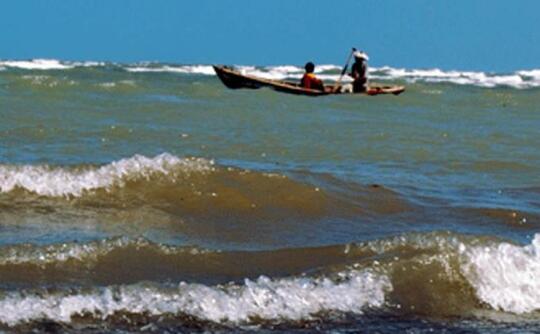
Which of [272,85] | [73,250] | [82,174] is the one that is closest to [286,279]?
[73,250]

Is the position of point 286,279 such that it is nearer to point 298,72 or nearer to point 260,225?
point 260,225

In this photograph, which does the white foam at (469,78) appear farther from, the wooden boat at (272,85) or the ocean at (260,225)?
the ocean at (260,225)

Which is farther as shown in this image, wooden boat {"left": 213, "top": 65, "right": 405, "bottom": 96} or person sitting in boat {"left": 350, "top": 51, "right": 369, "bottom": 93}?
person sitting in boat {"left": 350, "top": 51, "right": 369, "bottom": 93}

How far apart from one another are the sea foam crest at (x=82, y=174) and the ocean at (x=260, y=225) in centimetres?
2

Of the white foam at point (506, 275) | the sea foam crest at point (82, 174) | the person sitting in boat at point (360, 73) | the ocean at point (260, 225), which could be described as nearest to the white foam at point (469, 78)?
the person sitting in boat at point (360, 73)

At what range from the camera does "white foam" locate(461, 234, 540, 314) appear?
601 cm

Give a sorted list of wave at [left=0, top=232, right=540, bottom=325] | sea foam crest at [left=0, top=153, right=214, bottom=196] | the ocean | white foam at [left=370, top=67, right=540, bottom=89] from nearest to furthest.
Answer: wave at [left=0, top=232, right=540, bottom=325] → the ocean → sea foam crest at [left=0, top=153, right=214, bottom=196] → white foam at [left=370, top=67, right=540, bottom=89]

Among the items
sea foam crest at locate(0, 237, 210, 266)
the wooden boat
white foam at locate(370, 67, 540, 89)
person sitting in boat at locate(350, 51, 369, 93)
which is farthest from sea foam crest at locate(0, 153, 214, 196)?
white foam at locate(370, 67, 540, 89)

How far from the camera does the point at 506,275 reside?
20.7ft

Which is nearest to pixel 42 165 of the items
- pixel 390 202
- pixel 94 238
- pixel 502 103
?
pixel 94 238

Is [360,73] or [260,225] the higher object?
[360,73]

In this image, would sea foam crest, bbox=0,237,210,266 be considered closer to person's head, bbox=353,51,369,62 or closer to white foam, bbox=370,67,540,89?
person's head, bbox=353,51,369,62

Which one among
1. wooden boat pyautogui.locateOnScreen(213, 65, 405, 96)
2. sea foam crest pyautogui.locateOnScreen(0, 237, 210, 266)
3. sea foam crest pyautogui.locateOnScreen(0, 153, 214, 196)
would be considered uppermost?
wooden boat pyautogui.locateOnScreen(213, 65, 405, 96)

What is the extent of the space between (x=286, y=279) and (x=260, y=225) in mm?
2345
